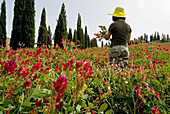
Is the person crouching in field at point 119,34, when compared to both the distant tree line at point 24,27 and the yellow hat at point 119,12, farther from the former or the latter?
the distant tree line at point 24,27

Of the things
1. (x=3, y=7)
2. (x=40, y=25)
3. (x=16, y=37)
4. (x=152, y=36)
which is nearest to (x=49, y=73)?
(x=16, y=37)

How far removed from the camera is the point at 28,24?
21.1 m

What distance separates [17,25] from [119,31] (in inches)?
851

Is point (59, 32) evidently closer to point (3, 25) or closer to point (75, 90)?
point (3, 25)

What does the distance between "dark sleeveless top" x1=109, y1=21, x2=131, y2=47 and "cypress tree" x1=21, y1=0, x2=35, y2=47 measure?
18.5 meters

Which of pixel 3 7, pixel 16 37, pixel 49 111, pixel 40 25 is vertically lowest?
pixel 49 111

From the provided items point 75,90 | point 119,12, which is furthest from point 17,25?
point 75,90

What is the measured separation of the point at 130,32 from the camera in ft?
12.7

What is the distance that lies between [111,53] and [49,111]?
130 inches

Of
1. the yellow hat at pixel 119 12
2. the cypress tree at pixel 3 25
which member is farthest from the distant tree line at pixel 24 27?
the yellow hat at pixel 119 12

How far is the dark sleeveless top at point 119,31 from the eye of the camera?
3.60 metres

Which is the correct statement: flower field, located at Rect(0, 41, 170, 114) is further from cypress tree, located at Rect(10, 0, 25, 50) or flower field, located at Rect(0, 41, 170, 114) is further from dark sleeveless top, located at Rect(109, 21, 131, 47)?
cypress tree, located at Rect(10, 0, 25, 50)

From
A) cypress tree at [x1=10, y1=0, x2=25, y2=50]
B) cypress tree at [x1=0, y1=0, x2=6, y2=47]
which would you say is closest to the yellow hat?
cypress tree at [x1=10, y1=0, x2=25, y2=50]

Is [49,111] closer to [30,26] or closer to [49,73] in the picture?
[49,73]
